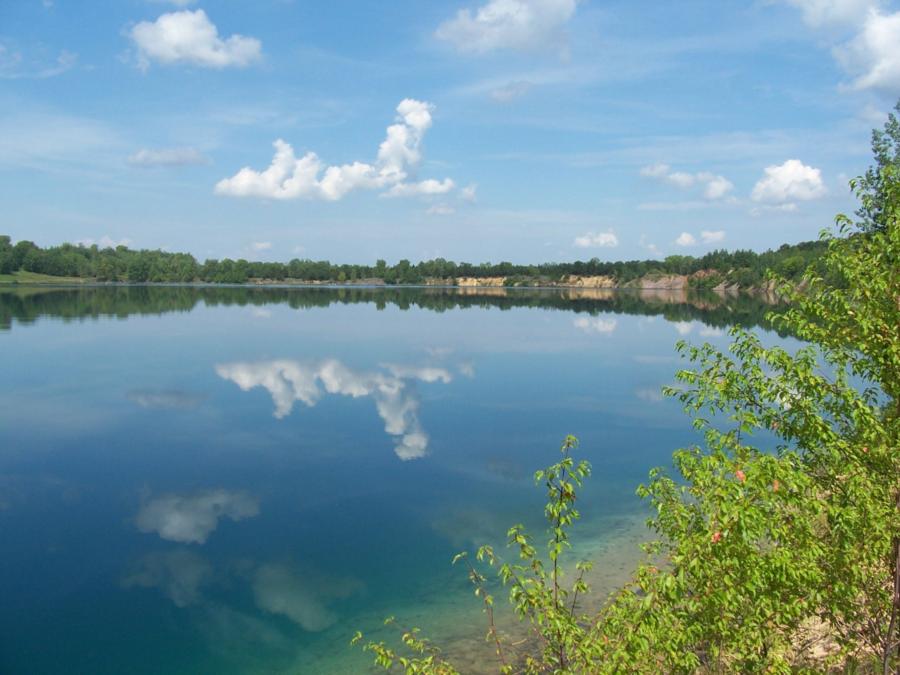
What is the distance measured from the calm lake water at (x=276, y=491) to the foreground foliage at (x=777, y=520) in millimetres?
5428

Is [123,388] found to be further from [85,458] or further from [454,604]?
[454,604]

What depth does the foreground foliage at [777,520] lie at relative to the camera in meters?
5.87

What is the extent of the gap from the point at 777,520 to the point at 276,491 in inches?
638

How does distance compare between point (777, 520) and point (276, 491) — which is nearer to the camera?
point (777, 520)

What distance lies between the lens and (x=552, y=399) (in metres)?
34.6

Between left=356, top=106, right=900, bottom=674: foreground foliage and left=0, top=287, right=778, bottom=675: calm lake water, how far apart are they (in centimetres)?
543

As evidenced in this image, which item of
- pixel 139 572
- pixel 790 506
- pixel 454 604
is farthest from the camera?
pixel 139 572

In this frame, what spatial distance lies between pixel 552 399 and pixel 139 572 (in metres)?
23.8

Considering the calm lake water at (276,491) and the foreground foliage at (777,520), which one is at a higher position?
the foreground foliage at (777,520)

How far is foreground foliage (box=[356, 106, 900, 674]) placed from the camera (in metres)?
5.87

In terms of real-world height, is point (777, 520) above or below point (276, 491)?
above

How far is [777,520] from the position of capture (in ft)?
20.4

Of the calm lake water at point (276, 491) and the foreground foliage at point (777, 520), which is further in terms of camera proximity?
the calm lake water at point (276, 491)

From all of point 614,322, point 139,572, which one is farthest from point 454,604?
point 614,322
